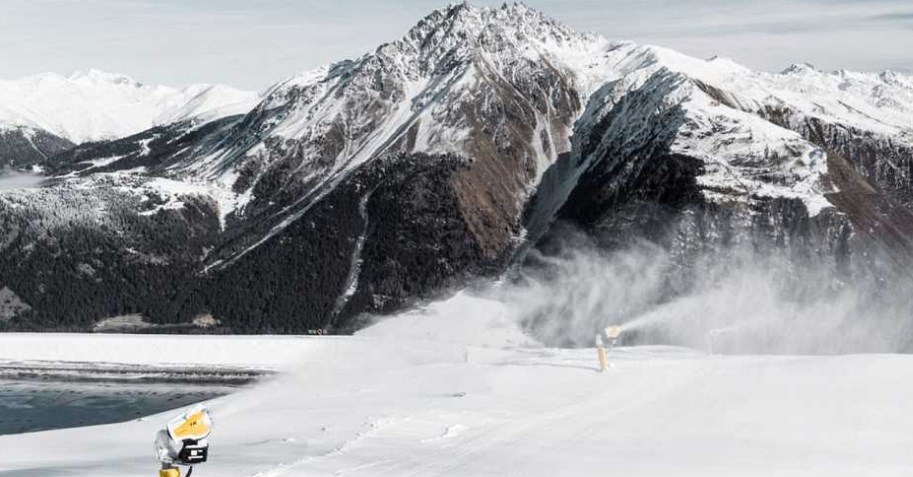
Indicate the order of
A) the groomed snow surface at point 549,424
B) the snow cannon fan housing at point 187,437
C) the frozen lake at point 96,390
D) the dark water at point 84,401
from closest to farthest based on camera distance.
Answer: the snow cannon fan housing at point 187,437
the groomed snow surface at point 549,424
the dark water at point 84,401
the frozen lake at point 96,390

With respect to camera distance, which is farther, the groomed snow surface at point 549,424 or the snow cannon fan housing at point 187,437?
the groomed snow surface at point 549,424

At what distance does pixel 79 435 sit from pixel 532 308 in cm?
15089

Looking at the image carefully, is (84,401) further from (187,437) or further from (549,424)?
(187,437)

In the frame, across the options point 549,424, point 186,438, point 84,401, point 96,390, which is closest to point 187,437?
point 186,438

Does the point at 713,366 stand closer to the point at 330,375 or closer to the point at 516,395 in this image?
the point at 516,395

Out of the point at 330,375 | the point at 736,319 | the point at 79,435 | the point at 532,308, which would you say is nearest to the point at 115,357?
the point at 532,308

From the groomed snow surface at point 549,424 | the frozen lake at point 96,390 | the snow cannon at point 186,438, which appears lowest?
the frozen lake at point 96,390

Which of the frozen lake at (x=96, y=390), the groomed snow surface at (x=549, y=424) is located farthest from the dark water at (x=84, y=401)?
the groomed snow surface at (x=549, y=424)

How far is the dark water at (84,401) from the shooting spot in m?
Answer: 107

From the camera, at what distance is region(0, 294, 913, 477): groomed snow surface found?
32.9 meters

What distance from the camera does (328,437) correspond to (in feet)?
121

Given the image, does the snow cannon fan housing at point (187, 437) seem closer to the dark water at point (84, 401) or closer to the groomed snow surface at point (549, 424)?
the groomed snow surface at point (549, 424)

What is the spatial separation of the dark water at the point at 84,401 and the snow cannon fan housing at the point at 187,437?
3434 inches

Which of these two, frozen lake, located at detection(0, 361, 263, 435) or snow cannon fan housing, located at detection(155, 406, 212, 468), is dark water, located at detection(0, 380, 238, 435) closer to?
frozen lake, located at detection(0, 361, 263, 435)
